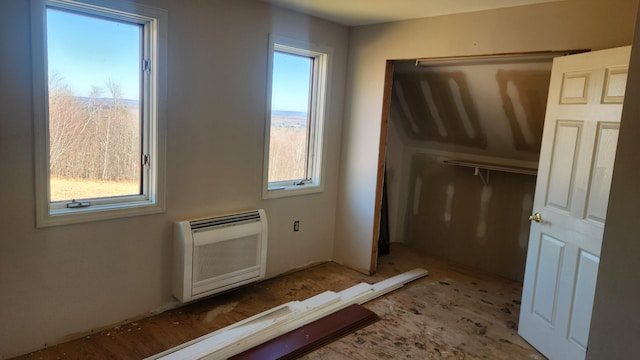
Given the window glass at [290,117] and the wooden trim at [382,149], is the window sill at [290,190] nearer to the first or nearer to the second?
the window glass at [290,117]

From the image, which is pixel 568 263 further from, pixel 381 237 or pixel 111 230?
pixel 111 230

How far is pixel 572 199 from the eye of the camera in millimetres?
2650

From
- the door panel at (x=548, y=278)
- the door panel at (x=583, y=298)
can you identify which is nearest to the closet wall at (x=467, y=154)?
the door panel at (x=548, y=278)

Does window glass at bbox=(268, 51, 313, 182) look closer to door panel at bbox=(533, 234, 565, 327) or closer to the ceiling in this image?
the ceiling

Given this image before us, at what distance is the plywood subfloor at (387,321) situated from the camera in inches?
109

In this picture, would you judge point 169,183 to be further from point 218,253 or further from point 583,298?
point 583,298

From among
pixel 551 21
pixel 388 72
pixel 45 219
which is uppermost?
pixel 551 21

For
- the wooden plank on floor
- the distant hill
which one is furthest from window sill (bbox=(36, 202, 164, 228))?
the distant hill

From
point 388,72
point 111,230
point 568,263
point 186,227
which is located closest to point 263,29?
point 388,72

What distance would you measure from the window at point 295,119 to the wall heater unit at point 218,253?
1.43 ft

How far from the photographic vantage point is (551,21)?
2938mm

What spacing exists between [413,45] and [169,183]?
7.68 feet

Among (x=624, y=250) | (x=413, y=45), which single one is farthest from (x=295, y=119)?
(x=624, y=250)

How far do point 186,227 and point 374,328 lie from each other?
155 cm
